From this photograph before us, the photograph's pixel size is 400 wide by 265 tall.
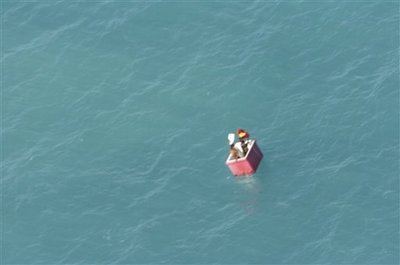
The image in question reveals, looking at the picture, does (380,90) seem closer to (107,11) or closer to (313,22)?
(313,22)

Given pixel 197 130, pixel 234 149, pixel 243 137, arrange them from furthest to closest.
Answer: pixel 197 130, pixel 243 137, pixel 234 149

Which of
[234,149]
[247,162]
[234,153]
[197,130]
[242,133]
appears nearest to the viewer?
[247,162]

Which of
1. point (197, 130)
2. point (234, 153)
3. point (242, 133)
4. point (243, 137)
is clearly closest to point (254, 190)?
point (234, 153)

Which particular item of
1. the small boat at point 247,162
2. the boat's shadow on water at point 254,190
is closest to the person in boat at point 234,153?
the small boat at point 247,162

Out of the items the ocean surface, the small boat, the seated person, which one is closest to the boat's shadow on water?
the ocean surface

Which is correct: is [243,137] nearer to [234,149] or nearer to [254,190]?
[234,149]

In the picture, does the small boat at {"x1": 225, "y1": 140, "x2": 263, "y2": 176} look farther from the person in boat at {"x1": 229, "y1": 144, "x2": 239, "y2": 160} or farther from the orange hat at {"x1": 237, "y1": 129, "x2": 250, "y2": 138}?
the orange hat at {"x1": 237, "y1": 129, "x2": 250, "y2": 138}

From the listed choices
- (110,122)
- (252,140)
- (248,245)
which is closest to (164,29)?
(110,122)
